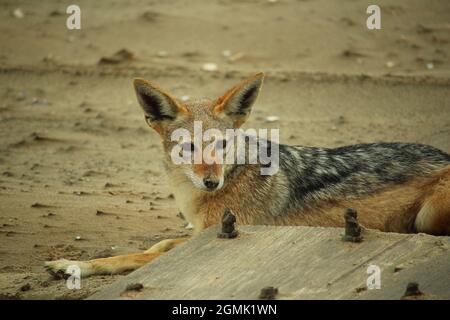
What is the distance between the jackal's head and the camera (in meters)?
7.02

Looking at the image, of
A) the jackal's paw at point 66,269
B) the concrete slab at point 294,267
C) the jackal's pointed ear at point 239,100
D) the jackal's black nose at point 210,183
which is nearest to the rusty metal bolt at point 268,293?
the concrete slab at point 294,267

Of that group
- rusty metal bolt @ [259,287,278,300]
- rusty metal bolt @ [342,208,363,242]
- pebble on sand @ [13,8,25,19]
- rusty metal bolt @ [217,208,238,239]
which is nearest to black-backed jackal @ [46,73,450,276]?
rusty metal bolt @ [217,208,238,239]

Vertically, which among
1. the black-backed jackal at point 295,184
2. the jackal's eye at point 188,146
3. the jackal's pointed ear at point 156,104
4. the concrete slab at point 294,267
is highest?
the jackal's pointed ear at point 156,104

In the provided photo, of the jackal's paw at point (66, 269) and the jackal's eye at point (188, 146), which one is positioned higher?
the jackal's eye at point (188, 146)

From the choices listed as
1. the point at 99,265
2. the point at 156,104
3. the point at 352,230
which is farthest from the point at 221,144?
the point at 352,230

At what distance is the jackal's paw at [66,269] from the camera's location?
268 inches

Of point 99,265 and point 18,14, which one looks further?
point 18,14

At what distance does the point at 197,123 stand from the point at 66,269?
1.50 m

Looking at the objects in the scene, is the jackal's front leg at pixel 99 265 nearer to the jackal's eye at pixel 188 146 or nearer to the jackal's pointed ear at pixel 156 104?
the jackal's eye at pixel 188 146

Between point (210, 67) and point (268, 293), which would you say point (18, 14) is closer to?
point (210, 67)

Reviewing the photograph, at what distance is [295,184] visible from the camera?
7.51 m
